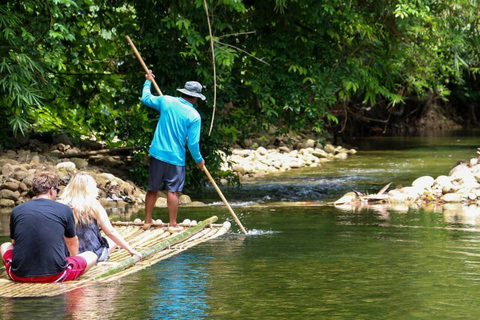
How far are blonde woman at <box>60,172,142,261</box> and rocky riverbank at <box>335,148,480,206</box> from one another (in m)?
6.98

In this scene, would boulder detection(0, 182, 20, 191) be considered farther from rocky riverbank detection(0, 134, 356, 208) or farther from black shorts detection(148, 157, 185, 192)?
black shorts detection(148, 157, 185, 192)

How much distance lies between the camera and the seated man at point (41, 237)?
269 inches

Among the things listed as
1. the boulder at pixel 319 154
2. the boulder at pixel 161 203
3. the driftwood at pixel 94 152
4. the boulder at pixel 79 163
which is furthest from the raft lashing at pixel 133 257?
the boulder at pixel 319 154

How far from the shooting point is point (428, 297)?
685 cm

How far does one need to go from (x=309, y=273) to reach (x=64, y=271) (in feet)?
7.33

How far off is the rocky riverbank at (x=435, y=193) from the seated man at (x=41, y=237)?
780cm

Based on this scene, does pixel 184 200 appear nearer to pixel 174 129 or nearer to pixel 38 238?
pixel 174 129

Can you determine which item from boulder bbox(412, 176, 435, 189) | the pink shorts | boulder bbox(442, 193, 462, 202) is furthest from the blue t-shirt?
boulder bbox(412, 176, 435, 189)

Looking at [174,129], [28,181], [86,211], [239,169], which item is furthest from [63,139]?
[86,211]

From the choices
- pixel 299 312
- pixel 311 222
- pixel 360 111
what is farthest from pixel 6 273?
pixel 360 111

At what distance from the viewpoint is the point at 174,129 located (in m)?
9.84

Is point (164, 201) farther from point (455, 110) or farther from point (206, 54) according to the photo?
point (455, 110)

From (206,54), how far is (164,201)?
2510 millimetres

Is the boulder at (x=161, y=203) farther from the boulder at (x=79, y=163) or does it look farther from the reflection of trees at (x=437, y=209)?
the reflection of trees at (x=437, y=209)
